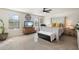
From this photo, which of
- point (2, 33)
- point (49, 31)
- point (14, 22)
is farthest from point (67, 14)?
point (2, 33)

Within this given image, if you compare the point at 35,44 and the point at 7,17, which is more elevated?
the point at 7,17

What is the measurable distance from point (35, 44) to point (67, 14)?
823mm

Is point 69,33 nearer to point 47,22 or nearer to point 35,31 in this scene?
point 47,22

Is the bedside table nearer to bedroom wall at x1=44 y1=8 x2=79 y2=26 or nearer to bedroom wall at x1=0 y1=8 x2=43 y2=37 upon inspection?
bedroom wall at x1=44 y1=8 x2=79 y2=26

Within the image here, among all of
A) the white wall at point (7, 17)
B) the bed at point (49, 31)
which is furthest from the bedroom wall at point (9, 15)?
the bed at point (49, 31)

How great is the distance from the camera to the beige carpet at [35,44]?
2.17 metres

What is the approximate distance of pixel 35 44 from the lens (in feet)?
7.27

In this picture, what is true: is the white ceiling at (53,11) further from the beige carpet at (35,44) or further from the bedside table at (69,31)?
the beige carpet at (35,44)

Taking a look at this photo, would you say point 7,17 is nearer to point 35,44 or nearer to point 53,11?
point 35,44

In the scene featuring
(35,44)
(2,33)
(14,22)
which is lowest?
(35,44)

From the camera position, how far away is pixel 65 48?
2.18 m

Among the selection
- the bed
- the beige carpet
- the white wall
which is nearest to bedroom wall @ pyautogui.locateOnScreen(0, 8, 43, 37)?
the white wall
